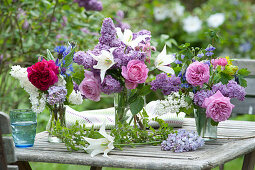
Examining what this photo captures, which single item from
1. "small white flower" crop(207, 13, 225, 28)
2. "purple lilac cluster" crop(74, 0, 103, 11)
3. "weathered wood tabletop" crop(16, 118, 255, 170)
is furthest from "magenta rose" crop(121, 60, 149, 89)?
"small white flower" crop(207, 13, 225, 28)

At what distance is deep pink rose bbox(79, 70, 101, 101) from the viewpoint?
7.05 feet

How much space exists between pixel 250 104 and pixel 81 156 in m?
1.51

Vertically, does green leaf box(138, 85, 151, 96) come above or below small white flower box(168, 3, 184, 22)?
below

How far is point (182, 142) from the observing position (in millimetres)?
2051

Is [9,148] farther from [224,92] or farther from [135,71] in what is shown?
[224,92]

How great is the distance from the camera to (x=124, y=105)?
2223 millimetres

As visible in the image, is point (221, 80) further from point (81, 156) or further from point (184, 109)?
point (81, 156)

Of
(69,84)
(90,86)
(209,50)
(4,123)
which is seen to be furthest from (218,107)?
(4,123)

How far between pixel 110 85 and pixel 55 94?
0.23m

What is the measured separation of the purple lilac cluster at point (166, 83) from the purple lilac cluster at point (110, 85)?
168mm

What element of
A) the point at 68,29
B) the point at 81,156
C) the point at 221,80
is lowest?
the point at 81,156

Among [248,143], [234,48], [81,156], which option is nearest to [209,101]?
[248,143]

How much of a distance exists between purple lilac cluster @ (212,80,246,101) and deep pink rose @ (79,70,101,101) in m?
0.50

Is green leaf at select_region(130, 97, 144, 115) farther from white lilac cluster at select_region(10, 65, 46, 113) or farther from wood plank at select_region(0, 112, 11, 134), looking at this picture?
wood plank at select_region(0, 112, 11, 134)
